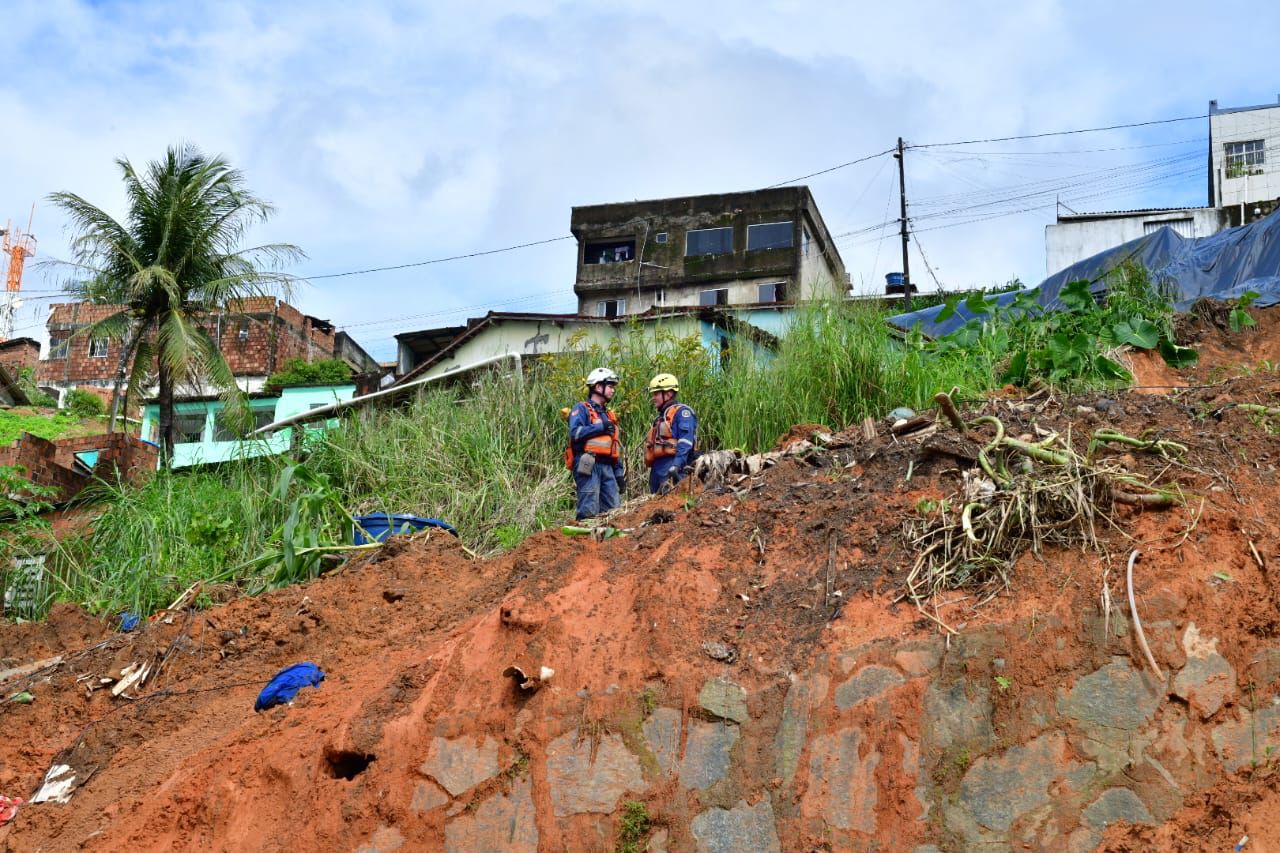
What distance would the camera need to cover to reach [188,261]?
18266 mm

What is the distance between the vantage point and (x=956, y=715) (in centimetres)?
461

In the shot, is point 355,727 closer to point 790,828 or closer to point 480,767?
point 480,767

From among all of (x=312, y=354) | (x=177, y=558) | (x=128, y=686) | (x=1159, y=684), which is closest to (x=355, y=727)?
(x=128, y=686)

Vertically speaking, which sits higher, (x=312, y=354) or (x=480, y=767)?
(x=312, y=354)

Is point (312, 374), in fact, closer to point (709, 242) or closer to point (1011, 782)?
point (709, 242)

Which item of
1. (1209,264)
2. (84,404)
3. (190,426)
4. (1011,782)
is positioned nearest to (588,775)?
(1011,782)

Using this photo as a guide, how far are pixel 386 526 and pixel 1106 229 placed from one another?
91.0ft

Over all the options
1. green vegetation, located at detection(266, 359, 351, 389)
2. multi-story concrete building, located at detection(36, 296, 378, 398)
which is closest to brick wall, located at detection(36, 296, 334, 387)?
multi-story concrete building, located at detection(36, 296, 378, 398)

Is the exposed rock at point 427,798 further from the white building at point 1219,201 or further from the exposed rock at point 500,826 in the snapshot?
the white building at point 1219,201

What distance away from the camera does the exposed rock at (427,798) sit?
17.1 feet

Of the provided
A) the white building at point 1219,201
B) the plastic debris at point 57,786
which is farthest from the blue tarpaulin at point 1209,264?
the white building at point 1219,201

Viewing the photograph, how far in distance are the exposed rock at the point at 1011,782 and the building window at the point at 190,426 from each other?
23.5 m

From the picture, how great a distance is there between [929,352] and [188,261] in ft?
42.3

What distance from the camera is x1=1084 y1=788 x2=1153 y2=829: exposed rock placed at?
4285 mm
